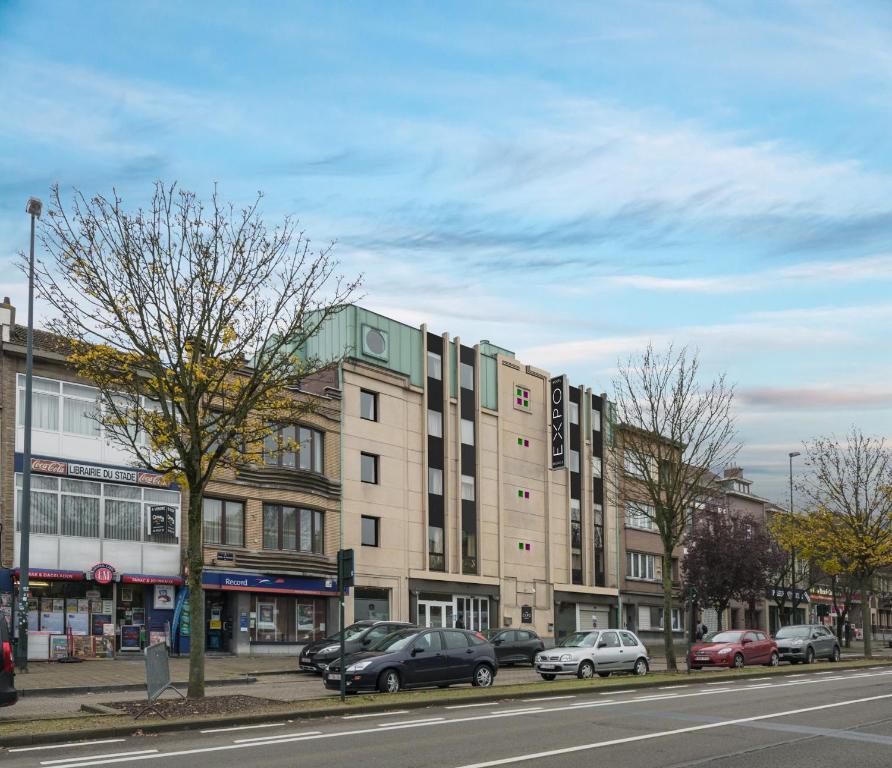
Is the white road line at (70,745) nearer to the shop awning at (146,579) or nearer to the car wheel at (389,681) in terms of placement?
the car wheel at (389,681)

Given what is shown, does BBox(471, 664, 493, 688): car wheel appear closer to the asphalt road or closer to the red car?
the asphalt road

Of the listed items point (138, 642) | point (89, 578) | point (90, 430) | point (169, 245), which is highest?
point (169, 245)

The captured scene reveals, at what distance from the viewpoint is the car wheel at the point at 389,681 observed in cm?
2236

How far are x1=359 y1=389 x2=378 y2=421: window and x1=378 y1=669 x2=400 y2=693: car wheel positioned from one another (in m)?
23.3

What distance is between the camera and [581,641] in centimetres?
2991

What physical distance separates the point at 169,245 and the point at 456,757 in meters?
11.2

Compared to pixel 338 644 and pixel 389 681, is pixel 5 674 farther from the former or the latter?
pixel 338 644

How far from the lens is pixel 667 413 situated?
109 feet

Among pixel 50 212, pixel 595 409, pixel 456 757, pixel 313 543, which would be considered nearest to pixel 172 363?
pixel 50 212

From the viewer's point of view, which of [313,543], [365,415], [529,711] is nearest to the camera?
[529,711]

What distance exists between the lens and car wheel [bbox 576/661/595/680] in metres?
28.9

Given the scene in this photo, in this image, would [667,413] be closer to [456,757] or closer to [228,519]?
[228,519]

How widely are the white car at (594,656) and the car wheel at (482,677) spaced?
14.2 ft

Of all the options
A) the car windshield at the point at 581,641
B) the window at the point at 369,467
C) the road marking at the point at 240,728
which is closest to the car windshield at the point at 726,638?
the car windshield at the point at 581,641
